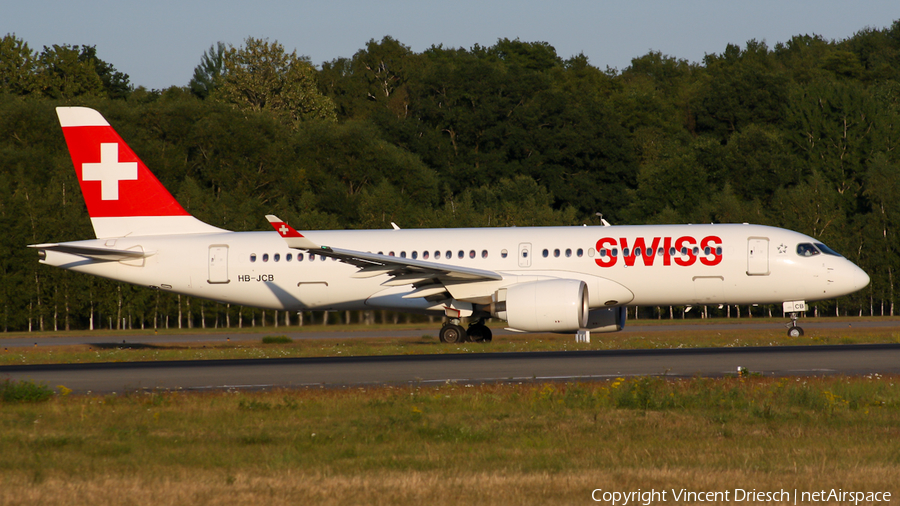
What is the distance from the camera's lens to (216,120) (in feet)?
225

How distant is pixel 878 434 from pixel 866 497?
316cm

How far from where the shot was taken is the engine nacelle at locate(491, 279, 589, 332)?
77.3 feet

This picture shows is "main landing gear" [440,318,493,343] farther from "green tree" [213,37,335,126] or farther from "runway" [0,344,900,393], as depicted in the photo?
"green tree" [213,37,335,126]

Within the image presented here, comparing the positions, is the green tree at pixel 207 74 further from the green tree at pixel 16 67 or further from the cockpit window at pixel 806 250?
the cockpit window at pixel 806 250

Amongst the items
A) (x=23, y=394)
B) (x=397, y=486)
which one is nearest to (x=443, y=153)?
(x=23, y=394)

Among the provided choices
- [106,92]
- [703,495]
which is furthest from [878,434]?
[106,92]

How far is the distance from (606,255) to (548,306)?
289cm

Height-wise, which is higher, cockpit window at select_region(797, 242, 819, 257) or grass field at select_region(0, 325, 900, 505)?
cockpit window at select_region(797, 242, 819, 257)

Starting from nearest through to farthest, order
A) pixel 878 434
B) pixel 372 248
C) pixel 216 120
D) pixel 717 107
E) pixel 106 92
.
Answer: pixel 878 434, pixel 372 248, pixel 216 120, pixel 106 92, pixel 717 107

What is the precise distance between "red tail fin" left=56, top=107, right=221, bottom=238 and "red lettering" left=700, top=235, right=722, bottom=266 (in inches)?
594

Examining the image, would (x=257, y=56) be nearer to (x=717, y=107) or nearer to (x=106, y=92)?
(x=106, y=92)

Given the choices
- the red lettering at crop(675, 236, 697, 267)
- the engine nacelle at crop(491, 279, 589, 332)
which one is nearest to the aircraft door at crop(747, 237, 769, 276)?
the red lettering at crop(675, 236, 697, 267)

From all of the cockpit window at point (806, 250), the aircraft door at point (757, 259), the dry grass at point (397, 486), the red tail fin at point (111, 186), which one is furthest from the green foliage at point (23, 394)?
the cockpit window at point (806, 250)

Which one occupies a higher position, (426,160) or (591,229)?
(426,160)
